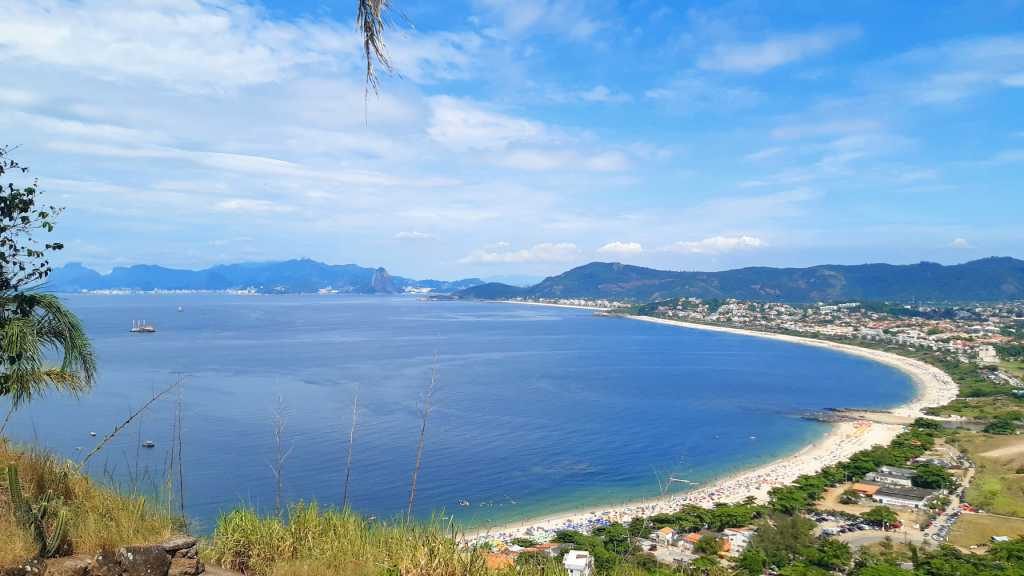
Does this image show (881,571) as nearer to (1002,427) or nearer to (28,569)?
(28,569)

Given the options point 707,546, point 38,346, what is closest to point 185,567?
point 38,346

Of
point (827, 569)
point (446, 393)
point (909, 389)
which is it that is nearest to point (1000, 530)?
point (827, 569)

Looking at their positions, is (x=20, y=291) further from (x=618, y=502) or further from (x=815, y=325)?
(x=815, y=325)

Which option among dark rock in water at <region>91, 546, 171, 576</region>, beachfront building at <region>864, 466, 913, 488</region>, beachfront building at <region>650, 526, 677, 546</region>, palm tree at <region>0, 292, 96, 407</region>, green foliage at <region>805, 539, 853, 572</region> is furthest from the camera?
beachfront building at <region>864, 466, 913, 488</region>

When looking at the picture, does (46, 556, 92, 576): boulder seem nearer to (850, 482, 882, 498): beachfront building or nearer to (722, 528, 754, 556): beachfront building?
(722, 528, 754, 556): beachfront building

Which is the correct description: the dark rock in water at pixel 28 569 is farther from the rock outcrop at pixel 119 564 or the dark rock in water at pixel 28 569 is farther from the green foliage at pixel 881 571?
the green foliage at pixel 881 571

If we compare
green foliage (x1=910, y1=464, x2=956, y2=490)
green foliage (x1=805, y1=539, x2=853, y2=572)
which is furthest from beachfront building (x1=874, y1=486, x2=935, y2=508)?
green foliage (x1=805, y1=539, x2=853, y2=572)

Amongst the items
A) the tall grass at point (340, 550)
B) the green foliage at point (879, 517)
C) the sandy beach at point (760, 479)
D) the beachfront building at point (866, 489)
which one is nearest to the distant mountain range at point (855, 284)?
the sandy beach at point (760, 479)
